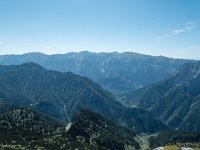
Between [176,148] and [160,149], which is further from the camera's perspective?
[160,149]

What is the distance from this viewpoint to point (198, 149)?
5234cm

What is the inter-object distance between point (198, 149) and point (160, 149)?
20.6ft

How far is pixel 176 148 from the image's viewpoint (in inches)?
2003

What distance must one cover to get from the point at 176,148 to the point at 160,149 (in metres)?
5.35

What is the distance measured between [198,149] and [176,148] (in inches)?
156

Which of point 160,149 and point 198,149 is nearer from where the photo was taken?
point 198,149

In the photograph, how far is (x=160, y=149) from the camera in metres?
55.9
